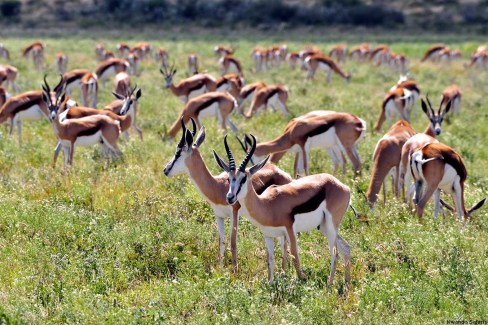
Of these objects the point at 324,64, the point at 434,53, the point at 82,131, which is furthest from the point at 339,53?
the point at 82,131

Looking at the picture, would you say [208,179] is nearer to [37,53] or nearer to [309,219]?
[309,219]

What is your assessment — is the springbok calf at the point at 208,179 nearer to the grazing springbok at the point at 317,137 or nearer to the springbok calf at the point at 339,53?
Answer: the grazing springbok at the point at 317,137

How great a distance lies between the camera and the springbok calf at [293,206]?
244 inches

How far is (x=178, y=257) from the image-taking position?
716cm

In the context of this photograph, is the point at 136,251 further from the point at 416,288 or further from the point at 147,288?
the point at 416,288

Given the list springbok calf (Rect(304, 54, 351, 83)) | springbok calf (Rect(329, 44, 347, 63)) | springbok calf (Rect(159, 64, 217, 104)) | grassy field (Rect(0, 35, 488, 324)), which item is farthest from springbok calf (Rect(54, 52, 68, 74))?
springbok calf (Rect(329, 44, 347, 63))

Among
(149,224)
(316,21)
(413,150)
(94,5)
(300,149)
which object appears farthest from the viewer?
(94,5)

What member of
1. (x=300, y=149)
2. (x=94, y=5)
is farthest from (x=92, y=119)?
(x=94, y=5)

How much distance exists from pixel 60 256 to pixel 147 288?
1.10 meters

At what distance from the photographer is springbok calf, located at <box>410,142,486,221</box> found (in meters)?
8.28

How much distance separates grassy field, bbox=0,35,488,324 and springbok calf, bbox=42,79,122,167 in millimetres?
322

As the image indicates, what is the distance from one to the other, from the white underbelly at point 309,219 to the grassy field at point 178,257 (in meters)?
0.50

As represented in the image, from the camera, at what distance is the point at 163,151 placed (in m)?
11.9

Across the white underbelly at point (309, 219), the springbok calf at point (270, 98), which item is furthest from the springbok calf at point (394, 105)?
the white underbelly at point (309, 219)
